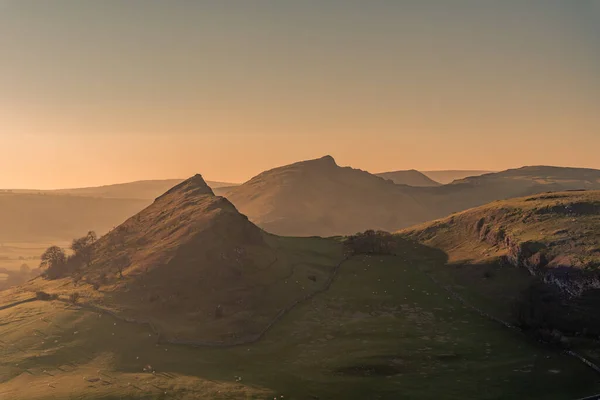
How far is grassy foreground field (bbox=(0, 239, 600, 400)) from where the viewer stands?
2338 inches

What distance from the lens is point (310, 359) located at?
Result: 72562 mm

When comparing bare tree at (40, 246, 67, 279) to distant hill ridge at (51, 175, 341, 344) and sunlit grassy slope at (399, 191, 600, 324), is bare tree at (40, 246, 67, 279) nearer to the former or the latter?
distant hill ridge at (51, 175, 341, 344)

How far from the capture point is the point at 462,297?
101 metres

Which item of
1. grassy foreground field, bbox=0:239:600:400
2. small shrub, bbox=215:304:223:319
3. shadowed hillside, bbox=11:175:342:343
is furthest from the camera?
small shrub, bbox=215:304:223:319

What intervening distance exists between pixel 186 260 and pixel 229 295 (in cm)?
1460

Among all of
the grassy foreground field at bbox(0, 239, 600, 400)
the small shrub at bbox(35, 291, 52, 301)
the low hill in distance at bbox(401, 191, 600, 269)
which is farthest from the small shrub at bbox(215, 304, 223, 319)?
the low hill in distance at bbox(401, 191, 600, 269)

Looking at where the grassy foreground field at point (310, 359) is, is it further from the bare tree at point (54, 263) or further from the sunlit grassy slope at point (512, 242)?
the bare tree at point (54, 263)

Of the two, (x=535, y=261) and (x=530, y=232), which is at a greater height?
(x=530, y=232)

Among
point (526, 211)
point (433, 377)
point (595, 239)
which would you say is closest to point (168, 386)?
point (433, 377)

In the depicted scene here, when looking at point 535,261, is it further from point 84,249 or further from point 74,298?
point 84,249

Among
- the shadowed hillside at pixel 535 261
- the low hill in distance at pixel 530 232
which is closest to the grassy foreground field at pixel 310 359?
the shadowed hillside at pixel 535 261

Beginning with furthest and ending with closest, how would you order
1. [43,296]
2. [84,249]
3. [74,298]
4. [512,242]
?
1. [84,249]
2. [512,242]
3. [43,296]
4. [74,298]

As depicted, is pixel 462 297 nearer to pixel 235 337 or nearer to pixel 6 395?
pixel 235 337

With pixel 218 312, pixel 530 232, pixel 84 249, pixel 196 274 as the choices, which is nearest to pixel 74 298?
pixel 196 274
